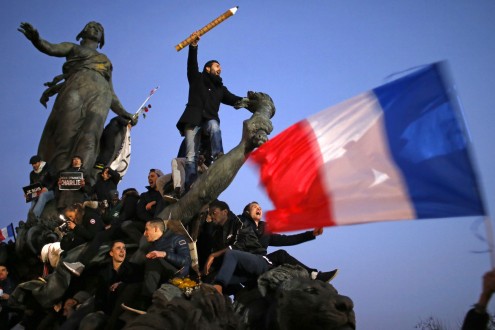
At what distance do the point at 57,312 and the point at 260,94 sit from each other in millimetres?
4338

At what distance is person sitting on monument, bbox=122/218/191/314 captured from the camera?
671 cm

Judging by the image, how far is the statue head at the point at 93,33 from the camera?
63.4 feet

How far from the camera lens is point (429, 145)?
4.65 metres

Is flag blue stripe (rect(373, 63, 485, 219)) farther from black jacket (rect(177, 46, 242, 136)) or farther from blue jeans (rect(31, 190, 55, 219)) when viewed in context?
blue jeans (rect(31, 190, 55, 219))

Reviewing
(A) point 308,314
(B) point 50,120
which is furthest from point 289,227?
(B) point 50,120

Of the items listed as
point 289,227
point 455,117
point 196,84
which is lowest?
point 289,227

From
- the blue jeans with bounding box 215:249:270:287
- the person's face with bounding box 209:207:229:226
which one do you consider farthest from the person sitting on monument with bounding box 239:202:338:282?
the blue jeans with bounding box 215:249:270:287

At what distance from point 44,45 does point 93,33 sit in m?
1.88

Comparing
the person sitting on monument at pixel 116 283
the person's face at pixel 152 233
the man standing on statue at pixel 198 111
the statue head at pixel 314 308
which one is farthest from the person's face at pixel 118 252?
the statue head at pixel 314 308

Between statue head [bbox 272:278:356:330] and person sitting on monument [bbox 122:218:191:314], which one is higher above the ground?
person sitting on monument [bbox 122:218:191:314]

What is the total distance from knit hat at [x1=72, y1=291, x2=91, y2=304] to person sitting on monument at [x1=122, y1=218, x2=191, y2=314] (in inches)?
66.6

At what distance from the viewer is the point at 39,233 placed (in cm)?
1266

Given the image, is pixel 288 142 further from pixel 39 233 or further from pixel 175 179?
pixel 39 233

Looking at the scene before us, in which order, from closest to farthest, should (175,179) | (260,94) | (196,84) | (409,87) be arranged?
1. (409,87)
2. (260,94)
3. (175,179)
4. (196,84)
